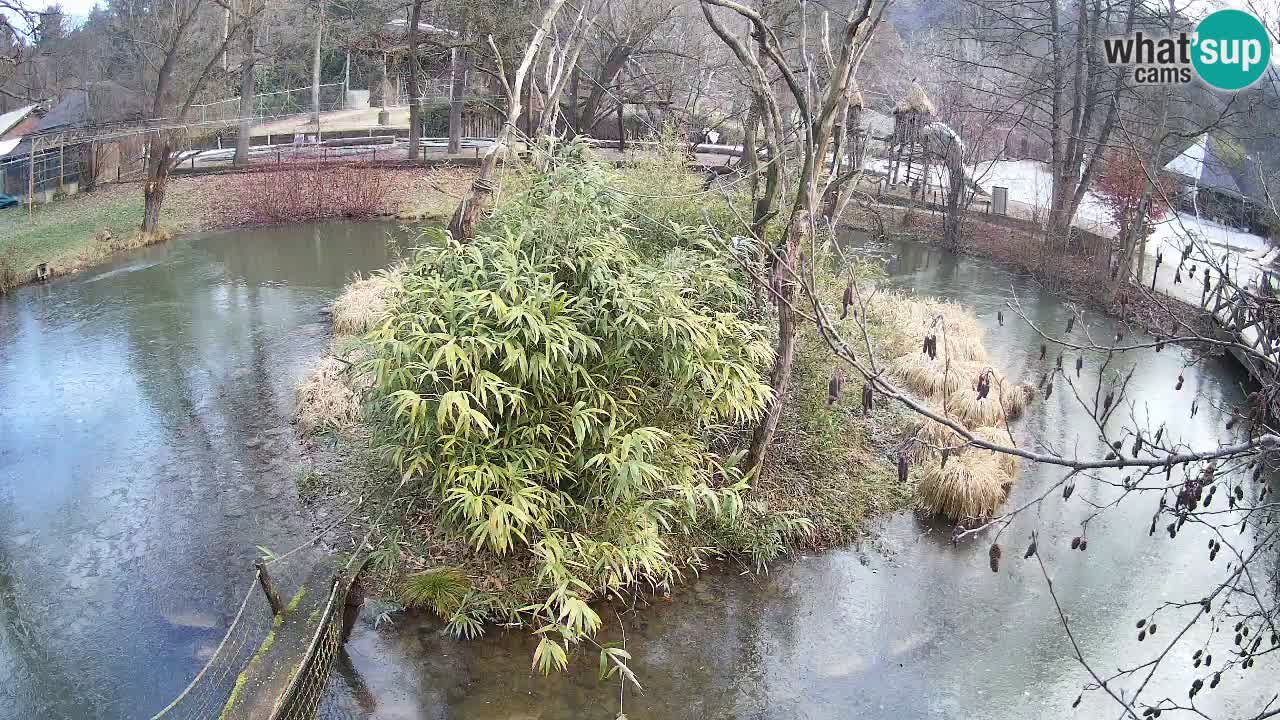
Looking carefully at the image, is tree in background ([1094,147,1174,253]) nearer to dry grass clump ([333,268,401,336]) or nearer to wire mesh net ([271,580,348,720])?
dry grass clump ([333,268,401,336])

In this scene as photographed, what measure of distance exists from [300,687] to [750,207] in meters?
5.60

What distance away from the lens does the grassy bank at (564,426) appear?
19.4 ft

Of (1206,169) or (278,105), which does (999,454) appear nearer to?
(1206,169)

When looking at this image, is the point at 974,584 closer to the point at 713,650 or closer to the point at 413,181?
the point at 713,650

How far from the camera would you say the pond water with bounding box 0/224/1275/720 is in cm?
573

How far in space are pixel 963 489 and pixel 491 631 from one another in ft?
12.4

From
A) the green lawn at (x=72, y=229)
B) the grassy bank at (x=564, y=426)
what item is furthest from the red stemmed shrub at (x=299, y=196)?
the grassy bank at (x=564, y=426)

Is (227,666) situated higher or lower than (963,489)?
lower

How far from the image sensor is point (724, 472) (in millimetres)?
7039

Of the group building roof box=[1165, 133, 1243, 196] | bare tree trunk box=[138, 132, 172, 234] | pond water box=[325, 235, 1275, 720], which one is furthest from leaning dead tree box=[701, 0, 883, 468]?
bare tree trunk box=[138, 132, 172, 234]

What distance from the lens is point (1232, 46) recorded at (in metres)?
7.84

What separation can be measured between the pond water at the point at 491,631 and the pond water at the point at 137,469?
0.08ft

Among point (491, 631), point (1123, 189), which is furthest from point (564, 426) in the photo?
point (1123, 189)

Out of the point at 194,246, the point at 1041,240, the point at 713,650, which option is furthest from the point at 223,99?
the point at 713,650
